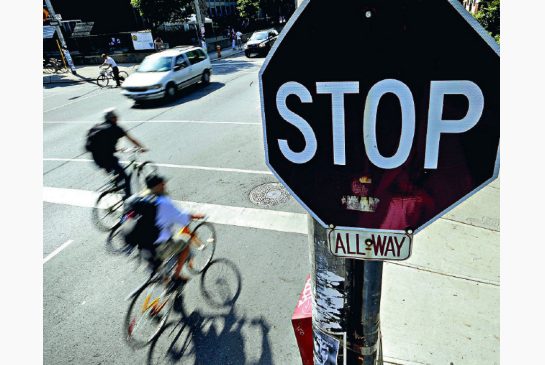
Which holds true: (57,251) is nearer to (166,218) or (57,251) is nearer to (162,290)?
(166,218)

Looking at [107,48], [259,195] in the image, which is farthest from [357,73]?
[107,48]

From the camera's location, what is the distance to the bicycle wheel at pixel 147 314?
3.88m

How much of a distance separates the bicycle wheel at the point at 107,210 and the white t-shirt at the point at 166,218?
6.45ft

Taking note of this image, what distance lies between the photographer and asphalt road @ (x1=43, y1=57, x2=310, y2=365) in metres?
3.72

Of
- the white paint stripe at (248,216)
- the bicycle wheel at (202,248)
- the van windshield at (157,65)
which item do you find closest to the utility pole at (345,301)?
the bicycle wheel at (202,248)

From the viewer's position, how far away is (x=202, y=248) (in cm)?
484

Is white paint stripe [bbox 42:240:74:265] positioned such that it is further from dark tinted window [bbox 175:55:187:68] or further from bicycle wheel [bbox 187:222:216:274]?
dark tinted window [bbox 175:55:187:68]

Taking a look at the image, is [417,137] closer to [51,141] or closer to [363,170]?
[363,170]

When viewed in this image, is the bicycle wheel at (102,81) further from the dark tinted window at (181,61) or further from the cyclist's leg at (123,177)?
the cyclist's leg at (123,177)

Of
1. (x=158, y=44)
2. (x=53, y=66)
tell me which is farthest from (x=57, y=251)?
(x=158, y=44)

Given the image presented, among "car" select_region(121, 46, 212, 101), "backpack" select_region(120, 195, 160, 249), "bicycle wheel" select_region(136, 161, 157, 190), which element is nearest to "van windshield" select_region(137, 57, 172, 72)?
"car" select_region(121, 46, 212, 101)

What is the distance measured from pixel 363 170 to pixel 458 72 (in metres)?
0.39

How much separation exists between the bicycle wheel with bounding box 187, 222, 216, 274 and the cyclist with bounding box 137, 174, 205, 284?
163 mm

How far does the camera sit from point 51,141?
10.5 metres
